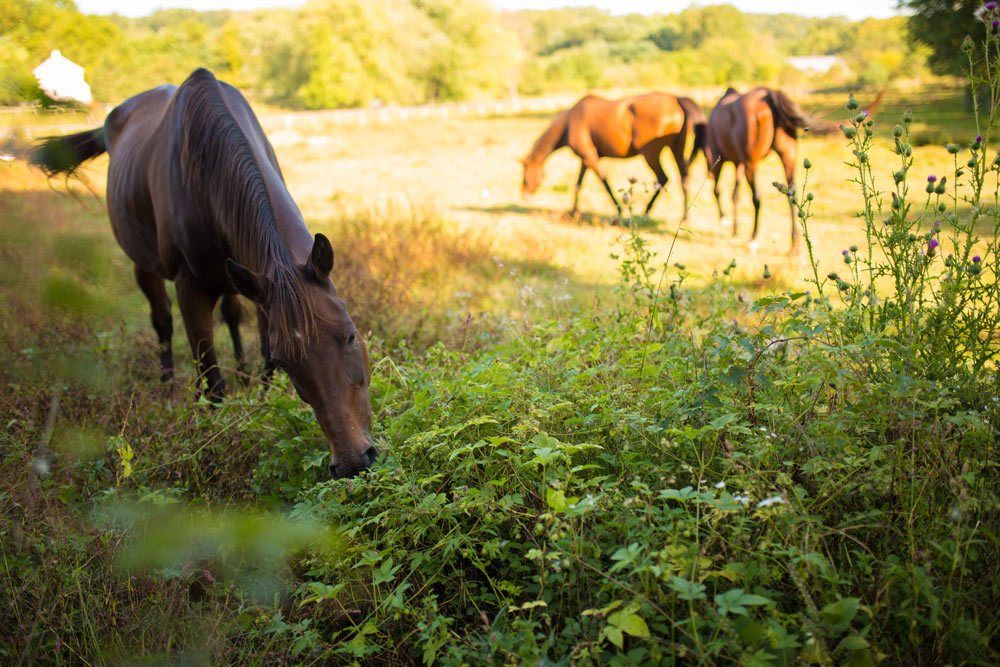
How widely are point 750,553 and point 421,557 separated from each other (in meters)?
1.05

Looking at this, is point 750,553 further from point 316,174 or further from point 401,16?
point 401,16

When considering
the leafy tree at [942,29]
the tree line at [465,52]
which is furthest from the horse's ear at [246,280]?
the tree line at [465,52]

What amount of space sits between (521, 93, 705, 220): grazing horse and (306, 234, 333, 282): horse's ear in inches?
337

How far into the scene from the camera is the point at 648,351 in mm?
3076

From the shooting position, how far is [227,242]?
362cm

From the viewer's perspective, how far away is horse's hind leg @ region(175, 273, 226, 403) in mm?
4117

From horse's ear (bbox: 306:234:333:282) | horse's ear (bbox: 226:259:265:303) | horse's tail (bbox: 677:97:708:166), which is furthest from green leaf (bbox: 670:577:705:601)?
horse's tail (bbox: 677:97:708:166)

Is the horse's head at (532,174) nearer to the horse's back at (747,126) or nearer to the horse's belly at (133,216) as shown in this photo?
the horse's back at (747,126)

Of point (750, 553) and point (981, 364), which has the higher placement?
point (981, 364)

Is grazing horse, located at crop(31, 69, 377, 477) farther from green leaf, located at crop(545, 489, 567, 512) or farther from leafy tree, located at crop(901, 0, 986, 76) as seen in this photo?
leafy tree, located at crop(901, 0, 986, 76)

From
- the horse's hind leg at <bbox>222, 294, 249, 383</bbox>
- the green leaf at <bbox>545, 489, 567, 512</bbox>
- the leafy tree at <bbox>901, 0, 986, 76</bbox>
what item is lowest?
the horse's hind leg at <bbox>222, 294, 249, 383</bbox>

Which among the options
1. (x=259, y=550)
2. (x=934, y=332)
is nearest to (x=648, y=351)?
(x=934, y=332)

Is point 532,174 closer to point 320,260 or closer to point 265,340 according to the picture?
point 265,340

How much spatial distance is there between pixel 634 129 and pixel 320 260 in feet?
31.6
